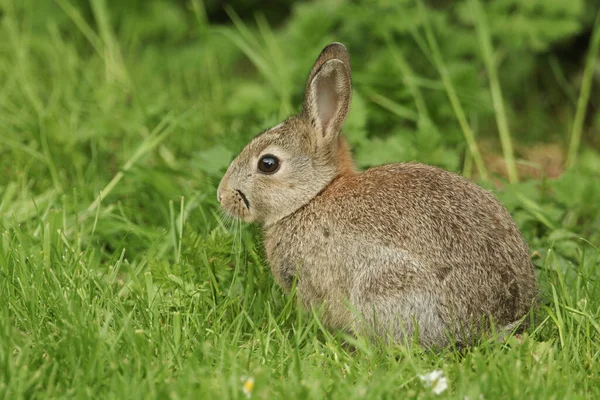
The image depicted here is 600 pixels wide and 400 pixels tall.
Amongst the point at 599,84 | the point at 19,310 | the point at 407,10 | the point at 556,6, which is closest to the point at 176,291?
the point at 19,310

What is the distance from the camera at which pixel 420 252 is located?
3326 millimetres

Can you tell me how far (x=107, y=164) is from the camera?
4.96 metres

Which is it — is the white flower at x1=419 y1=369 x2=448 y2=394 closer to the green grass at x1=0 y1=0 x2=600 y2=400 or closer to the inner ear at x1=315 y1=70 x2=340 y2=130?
the green grass at x1=0 y1=0 x2=600 y2=400

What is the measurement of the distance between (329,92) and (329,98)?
0.03 metres

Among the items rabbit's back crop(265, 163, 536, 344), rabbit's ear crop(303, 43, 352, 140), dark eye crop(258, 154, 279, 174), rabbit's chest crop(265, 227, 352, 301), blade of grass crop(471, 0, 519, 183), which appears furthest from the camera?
blade of grass crop(471, 0, 519, 183)

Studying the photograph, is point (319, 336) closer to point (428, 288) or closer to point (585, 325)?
point (428, 288)

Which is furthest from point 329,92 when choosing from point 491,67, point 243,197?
point 491,67

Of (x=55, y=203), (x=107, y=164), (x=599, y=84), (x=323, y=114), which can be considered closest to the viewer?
(x=323, y=114)

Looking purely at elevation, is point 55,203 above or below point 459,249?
above

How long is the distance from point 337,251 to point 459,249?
1.59ft

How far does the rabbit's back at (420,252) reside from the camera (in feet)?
10.8

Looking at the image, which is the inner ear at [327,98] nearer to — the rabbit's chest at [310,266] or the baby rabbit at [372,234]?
the baby rabbit at [372,234]

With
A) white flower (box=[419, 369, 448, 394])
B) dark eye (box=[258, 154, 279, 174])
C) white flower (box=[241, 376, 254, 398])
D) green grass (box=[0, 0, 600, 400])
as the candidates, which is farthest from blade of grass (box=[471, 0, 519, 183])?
white flower (box=[241, 376, 254, 398])

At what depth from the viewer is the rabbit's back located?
3301 mm
